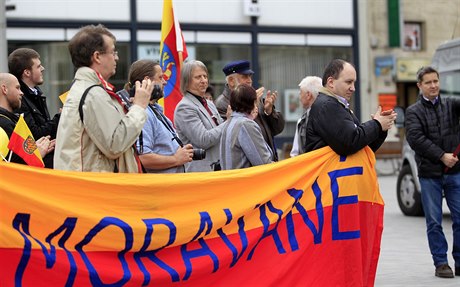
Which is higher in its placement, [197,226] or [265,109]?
[265,109]

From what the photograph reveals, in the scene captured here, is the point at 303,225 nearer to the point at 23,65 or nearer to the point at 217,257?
the point at 217,257

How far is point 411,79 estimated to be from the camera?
3322 centimetres

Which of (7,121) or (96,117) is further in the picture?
(7,121)

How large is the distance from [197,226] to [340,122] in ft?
4.61

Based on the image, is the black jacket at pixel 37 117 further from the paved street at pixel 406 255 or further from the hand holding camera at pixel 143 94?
the paved street at pixel 406 255

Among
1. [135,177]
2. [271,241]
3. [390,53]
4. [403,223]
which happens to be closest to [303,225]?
[271,241]

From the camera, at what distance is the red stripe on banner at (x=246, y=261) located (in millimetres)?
5426

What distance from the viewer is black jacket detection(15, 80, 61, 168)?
6820mm

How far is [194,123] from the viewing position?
777cm

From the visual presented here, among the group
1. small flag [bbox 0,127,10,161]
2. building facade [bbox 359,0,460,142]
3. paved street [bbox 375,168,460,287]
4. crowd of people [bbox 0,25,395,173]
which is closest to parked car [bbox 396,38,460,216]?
paved street [bbox 375,168,460,287]

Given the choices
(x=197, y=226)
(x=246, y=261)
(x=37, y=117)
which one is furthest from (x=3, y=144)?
(x=246, y=261)

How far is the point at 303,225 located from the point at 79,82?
6.04 feet

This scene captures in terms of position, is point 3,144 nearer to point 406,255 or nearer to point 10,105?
point 10,105

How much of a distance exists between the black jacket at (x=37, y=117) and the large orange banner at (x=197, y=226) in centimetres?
129
